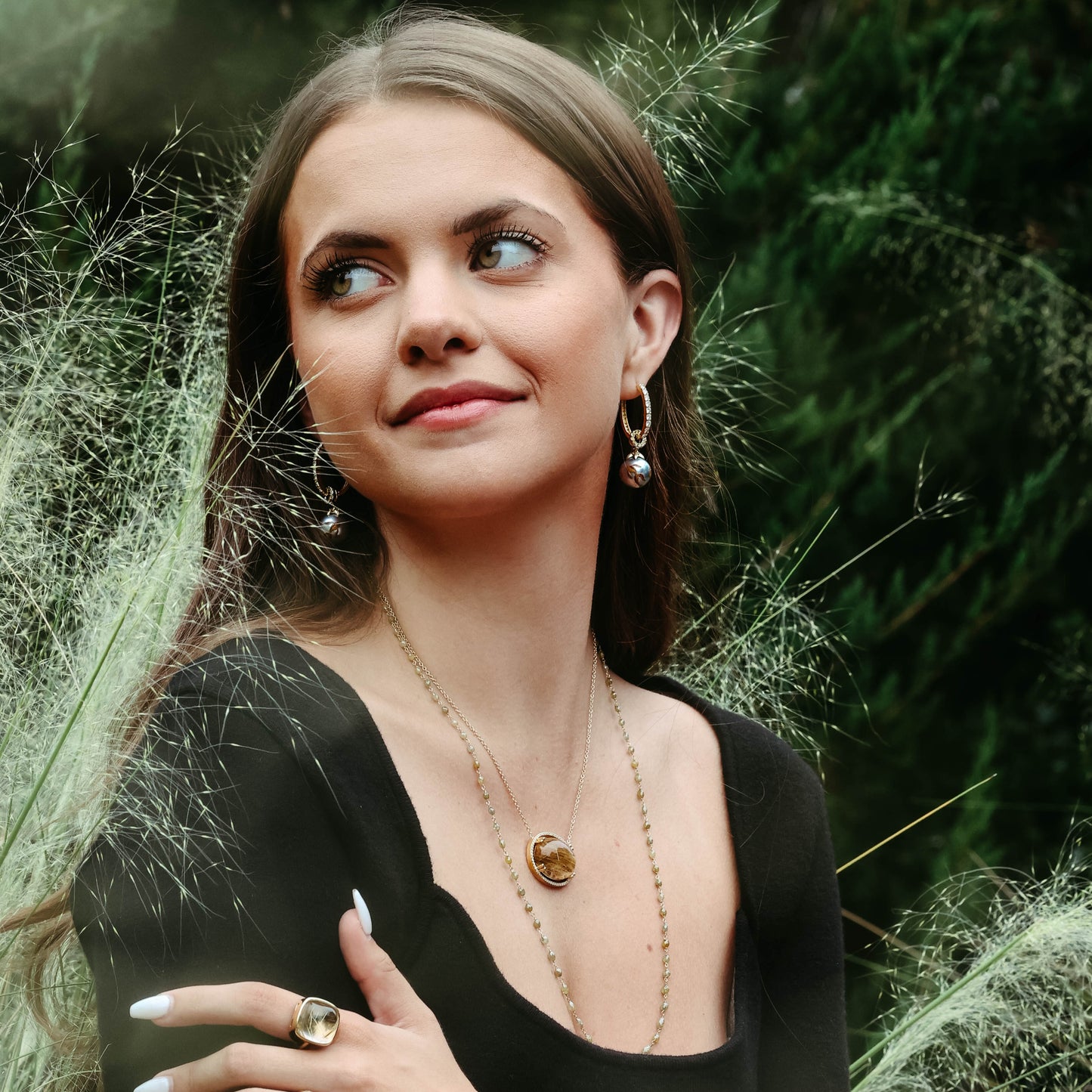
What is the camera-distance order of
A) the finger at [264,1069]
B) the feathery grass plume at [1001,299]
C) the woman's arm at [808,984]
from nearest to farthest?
the finger at [264,1069] < the woman's arm at [808,984] < the feathery grass plume at [1001,299]

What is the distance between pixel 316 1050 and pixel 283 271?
825mm

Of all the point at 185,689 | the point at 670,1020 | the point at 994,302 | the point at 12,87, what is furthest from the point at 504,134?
the point at 994,302

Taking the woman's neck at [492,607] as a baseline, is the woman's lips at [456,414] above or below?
above

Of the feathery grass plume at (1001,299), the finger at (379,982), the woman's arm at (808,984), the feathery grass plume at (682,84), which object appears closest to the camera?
the finger at (379,982)

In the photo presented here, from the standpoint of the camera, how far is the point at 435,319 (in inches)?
48.7

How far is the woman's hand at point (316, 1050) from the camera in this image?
1.05m

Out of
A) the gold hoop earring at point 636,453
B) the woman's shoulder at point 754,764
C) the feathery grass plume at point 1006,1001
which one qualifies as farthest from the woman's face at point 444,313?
the feathery grass plume at point 1006,1001

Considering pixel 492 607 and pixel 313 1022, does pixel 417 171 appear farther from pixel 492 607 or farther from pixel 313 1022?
pixel 313 1022

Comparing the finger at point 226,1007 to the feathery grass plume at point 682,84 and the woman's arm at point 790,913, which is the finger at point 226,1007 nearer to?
the woman's arm at point 790,913

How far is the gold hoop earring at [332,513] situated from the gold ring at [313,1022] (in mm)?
538

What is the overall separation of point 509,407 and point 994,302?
1.76m

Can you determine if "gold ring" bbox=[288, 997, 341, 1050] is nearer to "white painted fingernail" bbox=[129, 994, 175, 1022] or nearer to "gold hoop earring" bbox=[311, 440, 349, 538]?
"white painted fingernail" bbox=[129, 994, 175, 1022]

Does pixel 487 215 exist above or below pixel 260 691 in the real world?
above

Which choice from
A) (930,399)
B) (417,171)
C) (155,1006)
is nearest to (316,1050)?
(155,1006)
